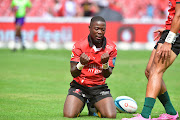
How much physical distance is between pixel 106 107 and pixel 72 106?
54cm

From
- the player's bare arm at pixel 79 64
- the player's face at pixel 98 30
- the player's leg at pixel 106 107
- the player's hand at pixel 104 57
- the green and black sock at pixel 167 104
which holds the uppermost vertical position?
the player's face at pixel 98 30

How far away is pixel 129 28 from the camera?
24.4m

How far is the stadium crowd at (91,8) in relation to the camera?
26219 mm

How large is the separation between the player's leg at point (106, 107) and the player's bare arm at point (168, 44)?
4.11 ft

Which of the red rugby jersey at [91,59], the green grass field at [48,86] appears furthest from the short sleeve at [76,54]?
the green grass field at [48,86]

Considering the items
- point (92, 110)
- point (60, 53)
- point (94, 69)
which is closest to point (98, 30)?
point (94, 69)

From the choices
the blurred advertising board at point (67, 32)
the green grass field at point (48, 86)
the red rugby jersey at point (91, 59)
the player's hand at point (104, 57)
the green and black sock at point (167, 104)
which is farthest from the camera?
the blurred advertising board at point (67, 32)

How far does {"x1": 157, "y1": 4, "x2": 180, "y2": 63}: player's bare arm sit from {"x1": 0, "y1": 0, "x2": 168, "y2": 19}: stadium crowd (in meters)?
19.4

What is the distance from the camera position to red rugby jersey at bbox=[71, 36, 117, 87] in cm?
688

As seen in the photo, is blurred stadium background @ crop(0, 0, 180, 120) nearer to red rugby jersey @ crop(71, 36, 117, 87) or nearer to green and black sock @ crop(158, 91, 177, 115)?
green and black sock @ crop(158, 91, 177, 115)

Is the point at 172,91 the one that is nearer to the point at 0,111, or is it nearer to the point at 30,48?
the point at 0,111

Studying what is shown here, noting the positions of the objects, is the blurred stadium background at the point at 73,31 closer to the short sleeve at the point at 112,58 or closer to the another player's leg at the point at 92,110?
the another player's leg at the point at 92,110

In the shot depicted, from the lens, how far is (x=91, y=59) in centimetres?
690

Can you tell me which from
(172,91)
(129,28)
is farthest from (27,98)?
(129,28)
